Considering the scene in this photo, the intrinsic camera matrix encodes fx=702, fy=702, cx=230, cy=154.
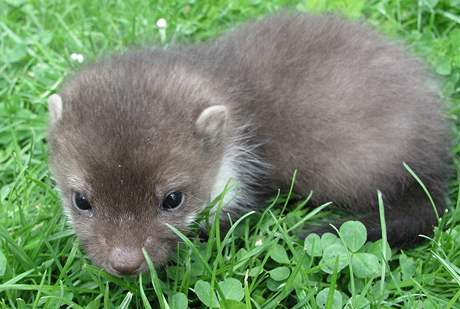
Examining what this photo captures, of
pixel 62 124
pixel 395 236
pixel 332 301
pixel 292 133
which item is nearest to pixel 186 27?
pixel 292 133

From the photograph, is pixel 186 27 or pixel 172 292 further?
pixel 186 27

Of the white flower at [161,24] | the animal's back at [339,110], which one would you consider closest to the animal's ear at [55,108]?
the animal's back at [339,110]

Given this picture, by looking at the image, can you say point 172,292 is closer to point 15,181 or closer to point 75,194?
point 75,194

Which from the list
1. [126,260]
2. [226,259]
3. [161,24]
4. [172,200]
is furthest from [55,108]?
[161,24]

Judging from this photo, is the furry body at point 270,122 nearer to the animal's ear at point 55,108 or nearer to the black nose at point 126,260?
the animal's ear at point 55,108

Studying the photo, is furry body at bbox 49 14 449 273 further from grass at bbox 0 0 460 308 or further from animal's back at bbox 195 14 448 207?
grass at bbox 0 0 460 308
